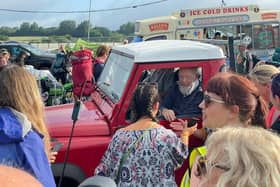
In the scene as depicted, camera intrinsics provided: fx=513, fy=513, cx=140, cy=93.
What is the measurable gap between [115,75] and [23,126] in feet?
7.38

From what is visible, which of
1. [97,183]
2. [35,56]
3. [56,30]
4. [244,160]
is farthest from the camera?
[56,30]

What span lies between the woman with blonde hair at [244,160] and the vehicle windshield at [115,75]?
2763 mm

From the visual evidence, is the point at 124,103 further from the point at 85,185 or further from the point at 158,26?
the point at 158,26

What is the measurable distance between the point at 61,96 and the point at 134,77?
7637 mm

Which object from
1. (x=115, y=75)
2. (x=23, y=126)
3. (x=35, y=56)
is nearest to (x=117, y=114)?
(x=115, y=75)

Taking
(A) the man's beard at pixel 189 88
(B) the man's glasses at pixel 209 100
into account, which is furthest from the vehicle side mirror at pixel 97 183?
(A) the man's beard at pixel 189 88

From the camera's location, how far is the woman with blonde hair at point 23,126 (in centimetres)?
285

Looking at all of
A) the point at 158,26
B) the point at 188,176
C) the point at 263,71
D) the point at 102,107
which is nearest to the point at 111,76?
the point at 102,107

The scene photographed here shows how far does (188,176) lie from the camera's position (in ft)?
9.50

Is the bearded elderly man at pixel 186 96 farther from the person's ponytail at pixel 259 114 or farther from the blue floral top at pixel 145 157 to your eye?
the person's ponytail at pixel 259 114

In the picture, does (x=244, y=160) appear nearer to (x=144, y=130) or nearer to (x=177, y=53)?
(x=144, y=130)

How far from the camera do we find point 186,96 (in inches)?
182

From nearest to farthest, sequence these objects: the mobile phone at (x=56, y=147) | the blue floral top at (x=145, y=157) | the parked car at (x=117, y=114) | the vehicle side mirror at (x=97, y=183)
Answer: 1. the vehicle side mirror at (x=97, y=183)
2. the blue floral top at (x=145, y=157)
3. the mobile phone at (x=56, y=147)
4. the parked car at (x=117, y=114)

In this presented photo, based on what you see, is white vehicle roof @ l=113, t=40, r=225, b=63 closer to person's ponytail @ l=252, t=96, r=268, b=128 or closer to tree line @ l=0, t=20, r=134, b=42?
person's ponytail @ l=252, t=96, r=268, b=128
